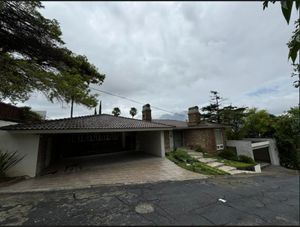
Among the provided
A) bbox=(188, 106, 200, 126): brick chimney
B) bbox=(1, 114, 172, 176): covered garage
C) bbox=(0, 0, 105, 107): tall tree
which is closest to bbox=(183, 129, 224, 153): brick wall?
bbox=(188, 106, 200, 126): brick chimney

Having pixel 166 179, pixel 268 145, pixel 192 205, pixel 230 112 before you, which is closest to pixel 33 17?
pixel 166 179

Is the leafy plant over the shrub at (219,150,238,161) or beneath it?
over

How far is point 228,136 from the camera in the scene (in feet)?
59.5

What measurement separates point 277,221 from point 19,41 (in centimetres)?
1132

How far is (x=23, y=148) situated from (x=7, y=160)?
2.33ft

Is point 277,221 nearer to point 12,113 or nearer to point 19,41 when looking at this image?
point 19,41

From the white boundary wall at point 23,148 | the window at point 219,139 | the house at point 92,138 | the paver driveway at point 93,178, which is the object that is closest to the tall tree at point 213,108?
the window at point 219,139

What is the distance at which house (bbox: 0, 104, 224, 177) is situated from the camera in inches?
287

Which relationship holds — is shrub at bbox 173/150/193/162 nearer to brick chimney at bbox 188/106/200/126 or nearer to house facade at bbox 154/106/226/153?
house facade at bbox 154/106/226/153

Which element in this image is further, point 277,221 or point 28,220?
point 28,220

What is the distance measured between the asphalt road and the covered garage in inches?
143

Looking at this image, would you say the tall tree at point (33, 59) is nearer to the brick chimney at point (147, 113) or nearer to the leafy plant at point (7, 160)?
the leafy plant at point (7, 160)

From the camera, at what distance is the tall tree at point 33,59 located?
677cm

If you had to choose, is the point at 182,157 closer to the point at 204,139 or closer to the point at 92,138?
the point at 204,139
